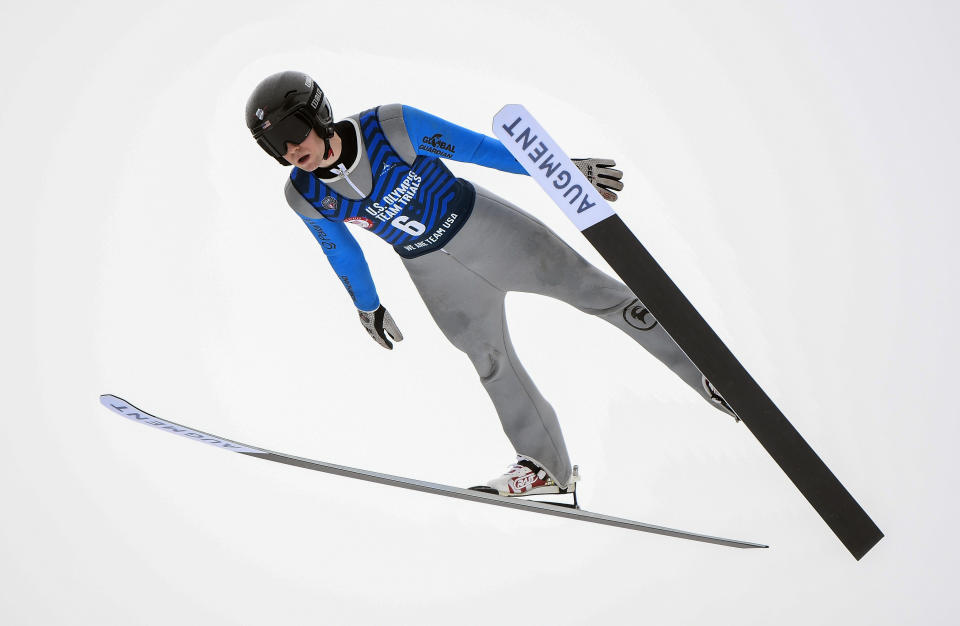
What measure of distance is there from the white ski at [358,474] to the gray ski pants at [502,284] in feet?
0.96

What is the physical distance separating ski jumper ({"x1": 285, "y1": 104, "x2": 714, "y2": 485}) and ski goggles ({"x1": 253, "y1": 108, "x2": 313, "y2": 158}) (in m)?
0.14

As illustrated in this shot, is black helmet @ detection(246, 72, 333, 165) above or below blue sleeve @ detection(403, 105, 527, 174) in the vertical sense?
above

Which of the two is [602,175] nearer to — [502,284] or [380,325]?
[502,284]

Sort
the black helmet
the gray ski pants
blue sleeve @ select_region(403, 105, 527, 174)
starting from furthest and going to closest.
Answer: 1. the gray ski pants
2. blue sleeve @ select_region(403, 105, 527, 174)
3. the black helmet

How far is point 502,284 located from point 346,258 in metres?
0.40

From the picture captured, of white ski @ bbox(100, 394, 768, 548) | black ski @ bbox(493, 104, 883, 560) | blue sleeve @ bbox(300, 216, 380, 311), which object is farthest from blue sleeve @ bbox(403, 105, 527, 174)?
white ski @ bbox(100, 394, 768, 548)

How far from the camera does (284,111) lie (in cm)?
178

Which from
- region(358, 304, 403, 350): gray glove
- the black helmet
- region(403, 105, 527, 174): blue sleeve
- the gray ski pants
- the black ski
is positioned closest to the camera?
the black ski

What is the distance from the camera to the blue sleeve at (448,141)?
6.28ft

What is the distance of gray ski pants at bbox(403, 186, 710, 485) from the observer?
2.06 m

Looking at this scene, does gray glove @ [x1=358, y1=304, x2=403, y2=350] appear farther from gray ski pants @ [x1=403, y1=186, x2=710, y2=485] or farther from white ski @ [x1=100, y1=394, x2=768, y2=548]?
white ski @ [x1=100, y1=394, x2=768, y2=548]

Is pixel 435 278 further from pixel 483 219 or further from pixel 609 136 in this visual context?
pixel 609 136

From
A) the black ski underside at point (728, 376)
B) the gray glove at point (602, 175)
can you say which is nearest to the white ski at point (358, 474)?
the black ski underside at point (728, 376)

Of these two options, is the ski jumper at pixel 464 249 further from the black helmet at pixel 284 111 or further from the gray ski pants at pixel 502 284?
the black helmet at pixel 284 111
